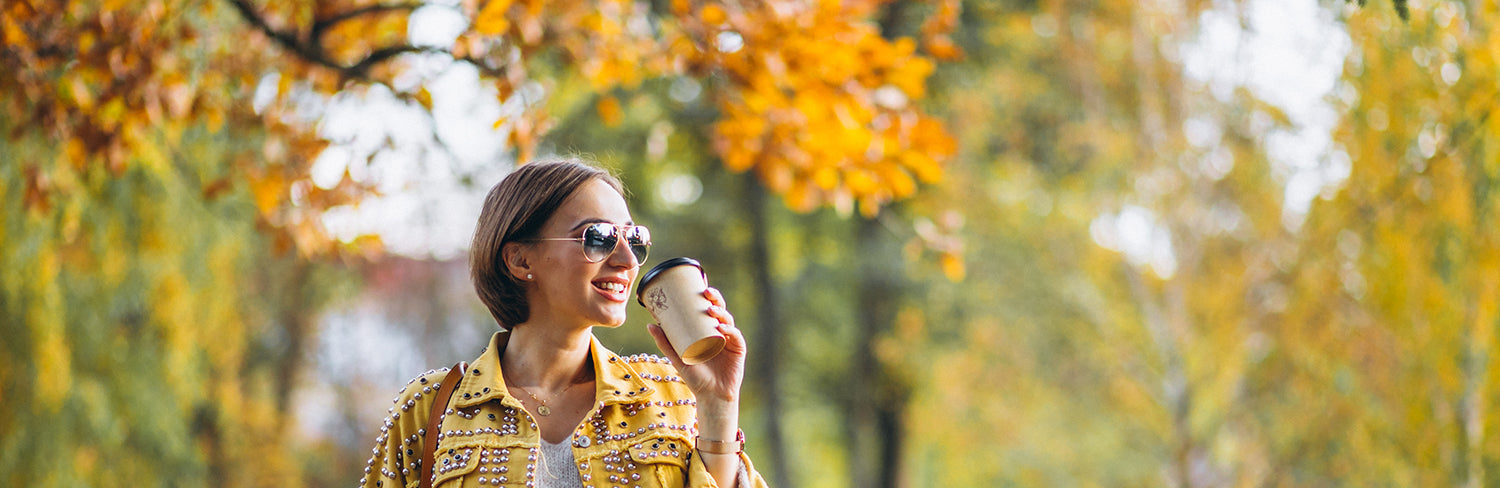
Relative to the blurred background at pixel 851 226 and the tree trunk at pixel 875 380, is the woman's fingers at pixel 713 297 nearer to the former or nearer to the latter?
the blurred background at pixel 851 226

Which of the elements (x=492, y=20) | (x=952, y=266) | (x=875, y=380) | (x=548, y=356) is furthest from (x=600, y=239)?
(x=875, y=380)

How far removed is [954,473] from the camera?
1412 cm

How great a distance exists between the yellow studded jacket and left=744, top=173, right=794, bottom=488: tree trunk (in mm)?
9234

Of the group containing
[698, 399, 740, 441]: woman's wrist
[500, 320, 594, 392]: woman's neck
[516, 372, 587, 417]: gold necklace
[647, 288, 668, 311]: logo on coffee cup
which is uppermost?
[647, 288, 668, 311]: logo on coffee cup

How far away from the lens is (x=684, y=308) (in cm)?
202

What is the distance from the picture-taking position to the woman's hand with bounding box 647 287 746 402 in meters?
2.06

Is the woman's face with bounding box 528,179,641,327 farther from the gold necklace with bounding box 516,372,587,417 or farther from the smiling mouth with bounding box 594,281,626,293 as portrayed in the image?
the gold necklace with bounding box 516,372,587,417

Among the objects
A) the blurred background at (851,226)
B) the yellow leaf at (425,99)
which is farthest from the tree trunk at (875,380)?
the yellow leaf at (425,99)

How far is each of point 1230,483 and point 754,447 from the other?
6297 mm

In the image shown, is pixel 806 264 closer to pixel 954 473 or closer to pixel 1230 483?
pixel 954 473

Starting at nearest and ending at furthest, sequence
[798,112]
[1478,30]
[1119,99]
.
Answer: [798,112] < [1478,30] < [1119,99]

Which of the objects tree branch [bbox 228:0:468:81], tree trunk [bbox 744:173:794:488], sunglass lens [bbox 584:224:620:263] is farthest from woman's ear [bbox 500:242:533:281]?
tree trunk [bbox 744:173:794:488]

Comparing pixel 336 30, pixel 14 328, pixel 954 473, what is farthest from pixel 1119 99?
pixel 14 328

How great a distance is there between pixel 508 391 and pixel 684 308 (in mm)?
387
